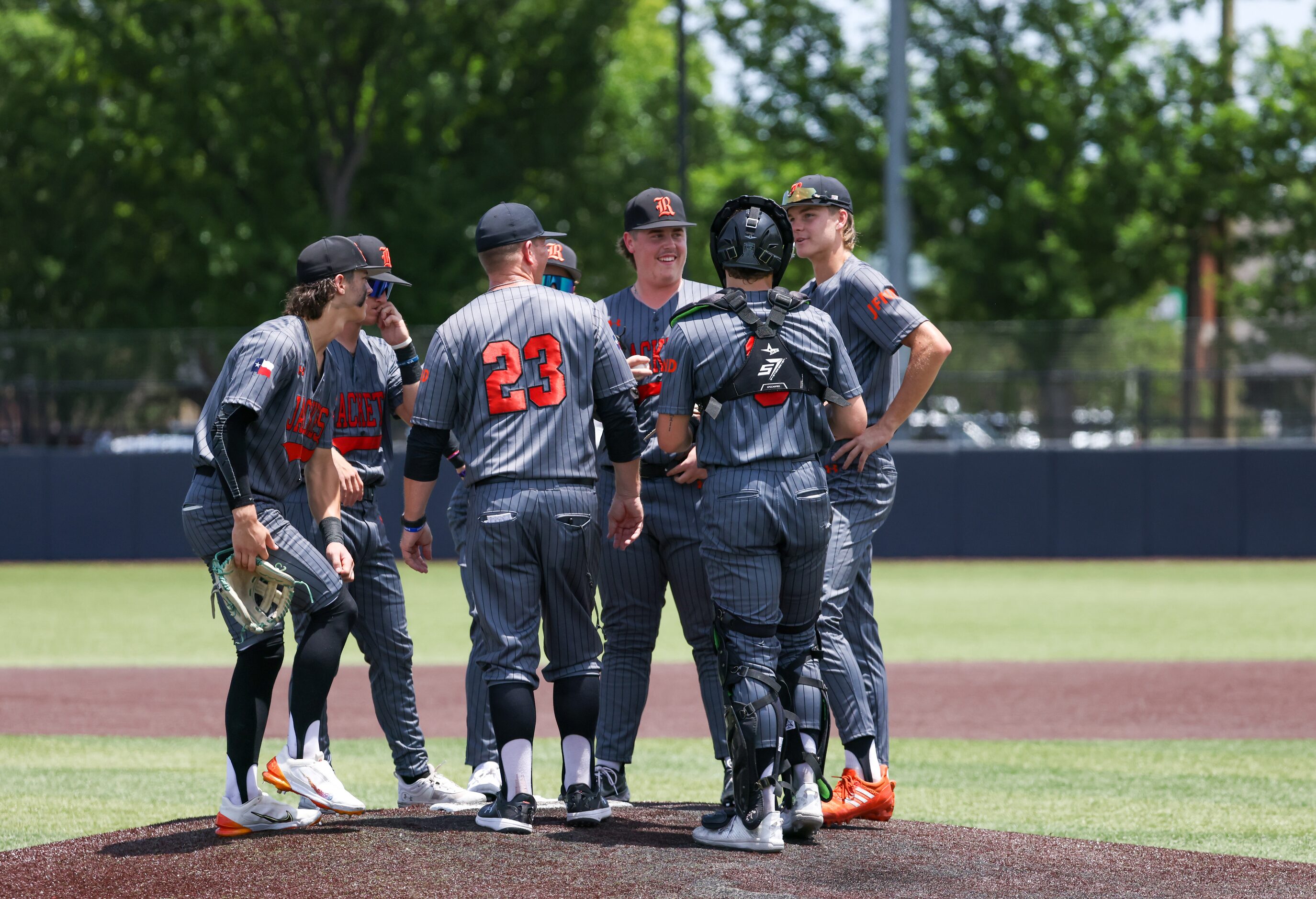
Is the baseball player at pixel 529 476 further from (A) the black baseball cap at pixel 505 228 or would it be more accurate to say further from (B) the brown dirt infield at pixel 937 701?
(B) the brown dirt infield at pixel 937 701

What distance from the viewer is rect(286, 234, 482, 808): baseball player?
553 centimetres

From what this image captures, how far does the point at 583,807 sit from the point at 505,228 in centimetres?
190

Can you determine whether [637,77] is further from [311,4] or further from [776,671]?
[776,671]

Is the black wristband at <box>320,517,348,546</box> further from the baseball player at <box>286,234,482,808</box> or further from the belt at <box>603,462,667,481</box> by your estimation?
the belt at <box>603,462,667,481</box>

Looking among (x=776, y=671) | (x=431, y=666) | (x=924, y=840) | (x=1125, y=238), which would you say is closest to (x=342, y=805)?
(x=776, y=671)

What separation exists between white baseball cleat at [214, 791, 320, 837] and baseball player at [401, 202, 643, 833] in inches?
24.7

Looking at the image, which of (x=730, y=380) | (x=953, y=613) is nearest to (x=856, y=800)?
(x=730, y=380)

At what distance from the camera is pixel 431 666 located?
1070 cm

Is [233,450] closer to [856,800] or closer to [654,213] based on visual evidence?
[654,213]

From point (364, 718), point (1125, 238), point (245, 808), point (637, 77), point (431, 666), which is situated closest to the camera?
point (245, 808)

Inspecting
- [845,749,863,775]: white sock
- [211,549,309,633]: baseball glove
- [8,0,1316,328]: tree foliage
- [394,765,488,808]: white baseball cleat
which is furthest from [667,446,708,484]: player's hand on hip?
[8,0,1316,328]: tree foliage

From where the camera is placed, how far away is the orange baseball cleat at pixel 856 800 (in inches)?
197

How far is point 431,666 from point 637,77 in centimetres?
2874

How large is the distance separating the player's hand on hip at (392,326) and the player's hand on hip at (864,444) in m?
1.80
